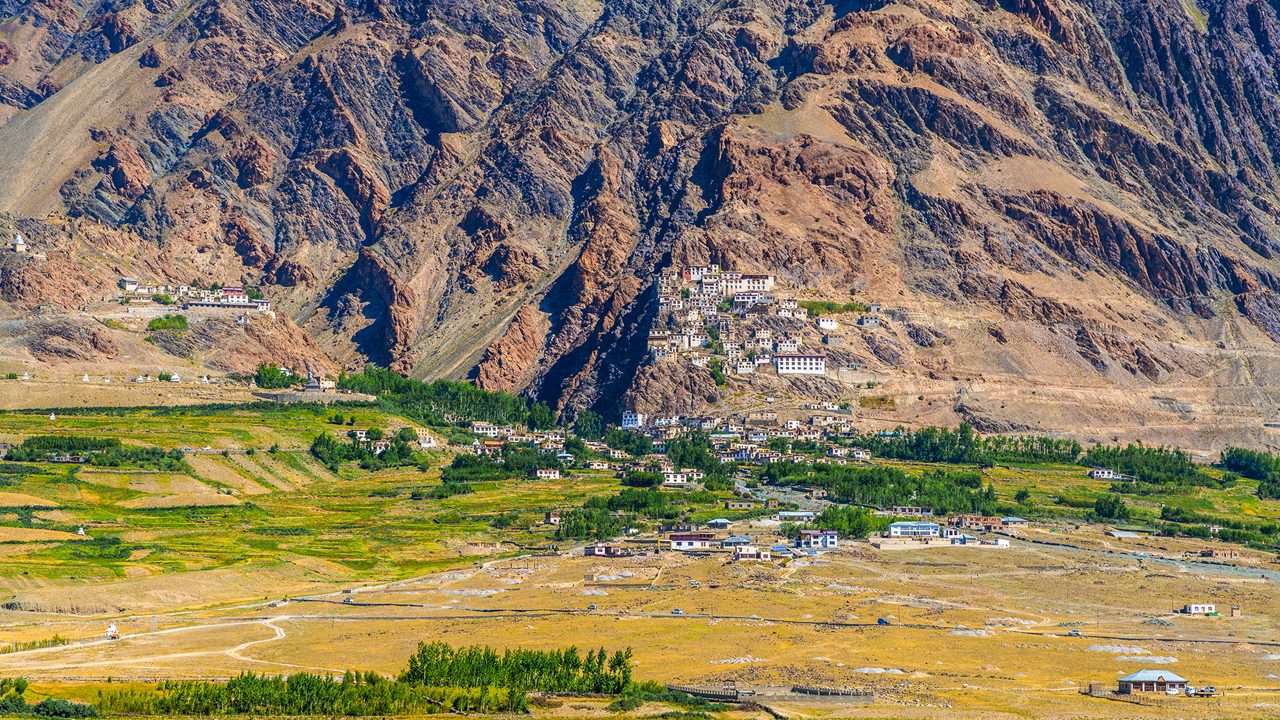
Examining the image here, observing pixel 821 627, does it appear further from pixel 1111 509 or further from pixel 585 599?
pixel 1111 509

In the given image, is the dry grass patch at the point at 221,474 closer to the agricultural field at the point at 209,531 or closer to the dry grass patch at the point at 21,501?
the agricultural field at the point at 209,531

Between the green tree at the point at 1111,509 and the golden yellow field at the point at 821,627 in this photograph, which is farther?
the green tree at the point at 1111,509

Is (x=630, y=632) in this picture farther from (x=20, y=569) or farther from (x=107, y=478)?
(x=107, y=478)

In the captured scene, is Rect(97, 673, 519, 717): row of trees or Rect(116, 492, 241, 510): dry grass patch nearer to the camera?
Rect(97, 673, 519, 717): row of trees

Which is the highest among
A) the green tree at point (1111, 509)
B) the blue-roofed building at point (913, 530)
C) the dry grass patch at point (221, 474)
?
the green tree at point (1111, 509)

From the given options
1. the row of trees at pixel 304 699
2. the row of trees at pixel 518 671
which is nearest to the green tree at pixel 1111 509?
the row of trees at pixel 518 671

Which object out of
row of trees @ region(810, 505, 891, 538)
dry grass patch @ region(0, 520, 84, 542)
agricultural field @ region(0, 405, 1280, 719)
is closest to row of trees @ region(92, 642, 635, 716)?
agricultural field @ region(0, 405, 1280, 719)

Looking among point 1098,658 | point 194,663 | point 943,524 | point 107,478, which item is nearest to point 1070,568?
point 943,524

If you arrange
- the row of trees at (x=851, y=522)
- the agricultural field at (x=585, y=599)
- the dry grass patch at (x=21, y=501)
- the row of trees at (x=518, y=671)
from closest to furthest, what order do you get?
1. the row of trees at (x=518, y=671)
2. the agricultural field at (x=585, y=599)
3. the dry grass patch at (x=21, y=501)
4. the row of trees at (x=851, y=522)

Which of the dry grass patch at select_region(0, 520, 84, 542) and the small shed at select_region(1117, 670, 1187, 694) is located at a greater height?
the small shed at select_region(1117, 670, 1187, 694)

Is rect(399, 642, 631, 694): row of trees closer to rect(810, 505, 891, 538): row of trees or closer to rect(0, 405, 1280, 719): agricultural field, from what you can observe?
rect(0, 405, 1280, 719): agricultural field
